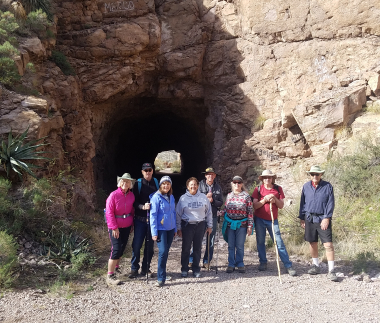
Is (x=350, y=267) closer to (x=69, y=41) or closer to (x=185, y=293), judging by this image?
(x=185, y=293)

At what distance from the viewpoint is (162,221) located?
5.06m

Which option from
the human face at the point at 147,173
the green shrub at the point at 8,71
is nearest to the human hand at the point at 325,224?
the human face at the point at 147,173

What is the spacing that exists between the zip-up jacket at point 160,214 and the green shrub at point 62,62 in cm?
767

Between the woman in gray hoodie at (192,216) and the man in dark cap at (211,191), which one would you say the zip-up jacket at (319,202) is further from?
the woman in gray hoodie at (192,216)

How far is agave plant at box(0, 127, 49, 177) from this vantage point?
6277 mm

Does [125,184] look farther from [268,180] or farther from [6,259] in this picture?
[268,180]

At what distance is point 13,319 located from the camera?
3.87m

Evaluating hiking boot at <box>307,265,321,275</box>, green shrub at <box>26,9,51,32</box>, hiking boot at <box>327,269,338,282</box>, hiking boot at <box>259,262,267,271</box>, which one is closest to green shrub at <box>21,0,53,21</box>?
green shrub at <box>26,9,51,32</box>

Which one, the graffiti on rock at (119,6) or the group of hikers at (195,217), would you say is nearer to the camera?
the group of hikers at (195,217)

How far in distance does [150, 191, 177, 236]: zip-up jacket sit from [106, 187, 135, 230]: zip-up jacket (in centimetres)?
40

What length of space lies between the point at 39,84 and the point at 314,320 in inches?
336

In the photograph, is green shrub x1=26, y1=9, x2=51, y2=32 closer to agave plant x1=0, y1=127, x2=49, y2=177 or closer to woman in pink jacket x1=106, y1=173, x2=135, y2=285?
agave plant x1=0, y1=127, x2=49, y2=177

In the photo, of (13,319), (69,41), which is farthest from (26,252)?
(69,41)

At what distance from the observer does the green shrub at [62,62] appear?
35.3 feet
